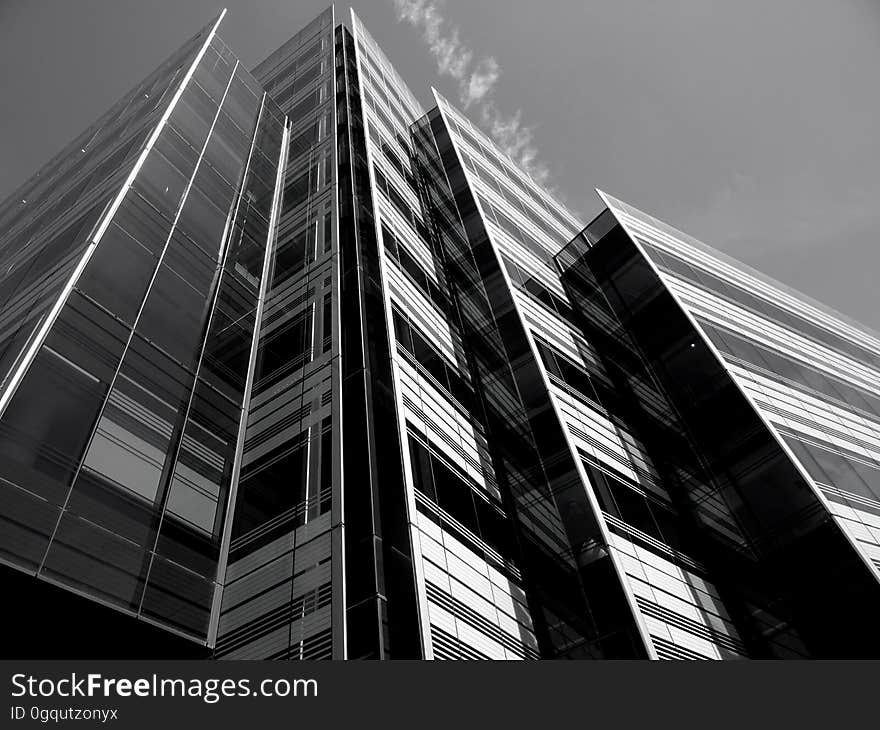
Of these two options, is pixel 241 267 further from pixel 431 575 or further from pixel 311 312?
pixel 431 575

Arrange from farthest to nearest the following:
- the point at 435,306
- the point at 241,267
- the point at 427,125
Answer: the point at 427,125 → the point at 435,306 → the point at 241,267

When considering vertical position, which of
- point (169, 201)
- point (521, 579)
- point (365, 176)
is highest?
point (365, 176)

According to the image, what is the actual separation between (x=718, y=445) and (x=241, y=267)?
15055mm

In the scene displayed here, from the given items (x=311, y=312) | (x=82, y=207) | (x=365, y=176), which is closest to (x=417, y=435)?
(x=311, y=312)

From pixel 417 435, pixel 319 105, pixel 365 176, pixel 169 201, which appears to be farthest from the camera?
pixel 319 105

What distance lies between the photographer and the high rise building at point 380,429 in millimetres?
11375

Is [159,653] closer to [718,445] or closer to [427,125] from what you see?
[718,445]

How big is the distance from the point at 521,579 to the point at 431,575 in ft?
12.6

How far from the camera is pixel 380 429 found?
1483cm

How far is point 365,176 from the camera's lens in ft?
85.3

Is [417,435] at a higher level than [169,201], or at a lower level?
lower

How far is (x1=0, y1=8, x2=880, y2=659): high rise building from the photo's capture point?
11.4 metres

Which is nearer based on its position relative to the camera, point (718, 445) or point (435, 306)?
point (718, 445)

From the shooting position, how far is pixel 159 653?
10.7 m
